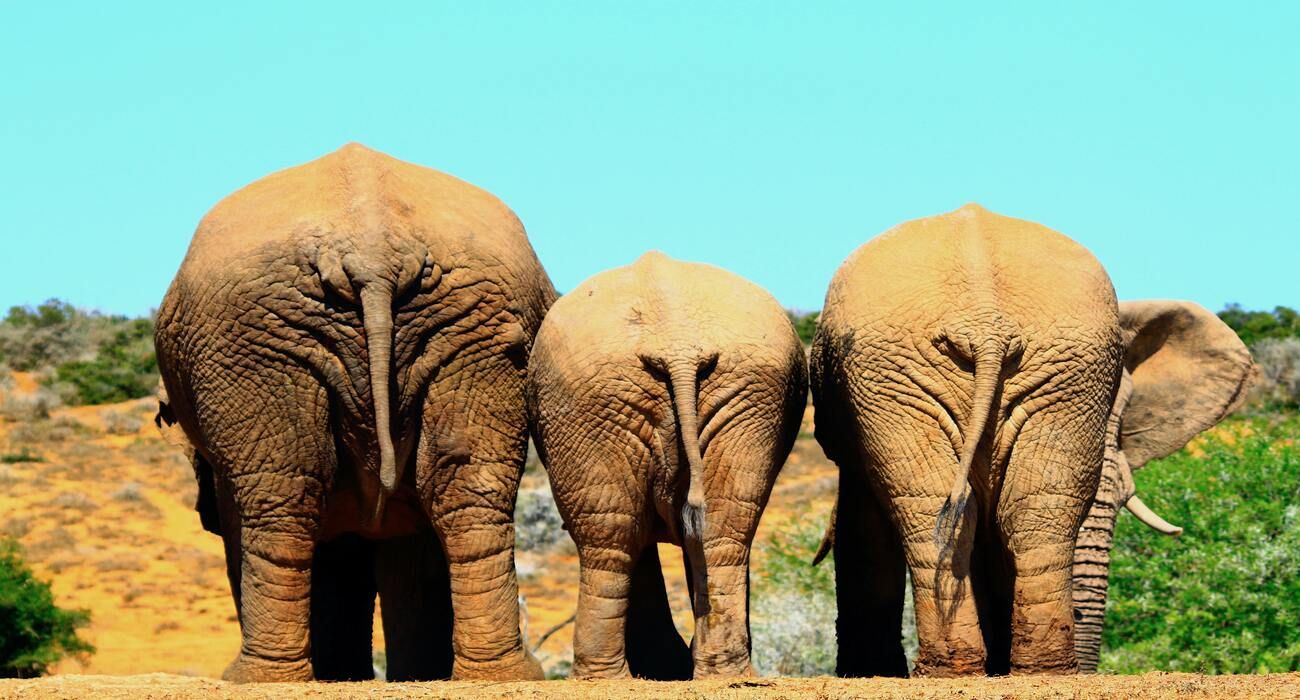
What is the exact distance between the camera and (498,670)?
11016 mm

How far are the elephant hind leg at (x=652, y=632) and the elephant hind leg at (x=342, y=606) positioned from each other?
189 cm

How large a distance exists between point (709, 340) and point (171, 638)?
62.3 ft

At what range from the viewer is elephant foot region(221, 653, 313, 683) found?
36.2 feet

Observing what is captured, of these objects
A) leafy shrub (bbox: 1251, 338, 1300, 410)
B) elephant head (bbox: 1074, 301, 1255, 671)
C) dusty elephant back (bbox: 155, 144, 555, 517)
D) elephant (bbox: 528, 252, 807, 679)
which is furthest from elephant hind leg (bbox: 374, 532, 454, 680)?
leafy shrub (bbox: 1251, 338, 1300, 410)

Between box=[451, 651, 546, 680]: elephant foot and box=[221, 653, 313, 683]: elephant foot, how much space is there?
32.6 inches

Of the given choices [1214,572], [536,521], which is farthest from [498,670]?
[536,521]

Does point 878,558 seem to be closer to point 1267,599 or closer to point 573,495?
point 573,495

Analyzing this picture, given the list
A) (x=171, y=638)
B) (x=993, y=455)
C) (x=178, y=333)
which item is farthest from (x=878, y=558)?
(x=171, y=638)

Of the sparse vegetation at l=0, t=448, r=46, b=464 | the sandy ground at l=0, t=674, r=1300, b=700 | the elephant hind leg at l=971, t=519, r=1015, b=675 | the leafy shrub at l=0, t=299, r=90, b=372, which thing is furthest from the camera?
the leafy shrub at l=0, t=299, r=90, b=372

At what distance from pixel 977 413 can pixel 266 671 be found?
400 cm

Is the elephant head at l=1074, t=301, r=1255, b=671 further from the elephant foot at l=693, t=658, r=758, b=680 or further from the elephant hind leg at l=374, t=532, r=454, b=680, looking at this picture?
the elephant hind leg at l=374, t=532, r=454, b=680

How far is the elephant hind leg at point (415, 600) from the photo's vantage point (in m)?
12.5

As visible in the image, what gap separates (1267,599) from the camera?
618 inches

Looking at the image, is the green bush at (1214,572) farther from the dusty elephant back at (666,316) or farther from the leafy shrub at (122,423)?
the leafy shrub at (122,423)
